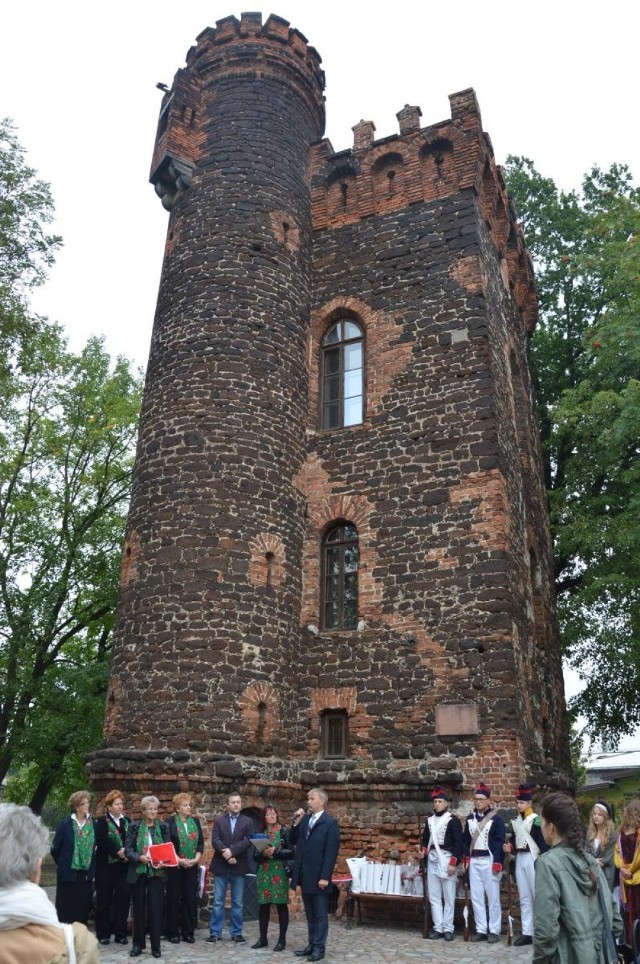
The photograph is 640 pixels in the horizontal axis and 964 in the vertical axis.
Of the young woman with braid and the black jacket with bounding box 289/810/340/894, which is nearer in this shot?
the young woman with braid

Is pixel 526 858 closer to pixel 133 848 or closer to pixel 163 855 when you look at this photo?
pixel 163 855

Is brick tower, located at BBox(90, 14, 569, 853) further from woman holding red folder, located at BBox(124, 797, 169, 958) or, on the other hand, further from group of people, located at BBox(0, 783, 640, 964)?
woman holding red folder, located at BBox(124, 797, 169, 958)

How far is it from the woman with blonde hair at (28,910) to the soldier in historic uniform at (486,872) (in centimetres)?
766

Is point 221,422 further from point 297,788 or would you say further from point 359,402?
point 297,788

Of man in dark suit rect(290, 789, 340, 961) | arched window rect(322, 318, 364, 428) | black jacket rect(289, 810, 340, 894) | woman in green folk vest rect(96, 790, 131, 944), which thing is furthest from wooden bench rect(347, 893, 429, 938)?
arched window rect(322, 318, 364, 428)

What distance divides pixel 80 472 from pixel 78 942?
66.7 feet

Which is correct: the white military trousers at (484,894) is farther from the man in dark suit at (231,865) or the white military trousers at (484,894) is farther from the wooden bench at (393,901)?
the man in dark suit at (231,865)

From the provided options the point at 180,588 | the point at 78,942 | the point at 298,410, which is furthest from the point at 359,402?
the point at 78,942

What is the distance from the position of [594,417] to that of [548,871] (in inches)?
546

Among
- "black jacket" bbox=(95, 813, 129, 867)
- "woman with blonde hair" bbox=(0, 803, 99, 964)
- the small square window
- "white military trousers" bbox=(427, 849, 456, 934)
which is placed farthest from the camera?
the small square window

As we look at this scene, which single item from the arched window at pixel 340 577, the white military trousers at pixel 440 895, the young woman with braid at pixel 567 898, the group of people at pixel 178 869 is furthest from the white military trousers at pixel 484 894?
the young woman with braid at pixel 567 898

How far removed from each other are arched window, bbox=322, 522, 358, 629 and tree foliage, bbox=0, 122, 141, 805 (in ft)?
21.5

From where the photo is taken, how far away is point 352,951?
870 cm

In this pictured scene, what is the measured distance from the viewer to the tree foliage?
18.4 metres
